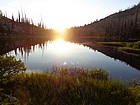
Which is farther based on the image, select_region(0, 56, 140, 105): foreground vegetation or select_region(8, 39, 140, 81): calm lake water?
select_region(8, 39, 140, 81): calm lake water

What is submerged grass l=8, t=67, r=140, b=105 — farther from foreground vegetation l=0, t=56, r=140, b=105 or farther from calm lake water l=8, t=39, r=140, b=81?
calm lake water l=8, t=39, r=140, b=81

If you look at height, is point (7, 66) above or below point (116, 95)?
above

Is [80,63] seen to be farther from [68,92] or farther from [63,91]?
[68,92]

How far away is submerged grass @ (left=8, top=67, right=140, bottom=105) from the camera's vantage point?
14.7 m

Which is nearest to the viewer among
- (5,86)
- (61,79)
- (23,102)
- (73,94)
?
(23,102)

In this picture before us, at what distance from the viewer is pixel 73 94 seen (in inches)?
610

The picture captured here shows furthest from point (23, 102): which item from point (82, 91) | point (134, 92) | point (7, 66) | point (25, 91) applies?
point (134, 92)

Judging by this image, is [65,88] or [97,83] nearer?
[65,88]

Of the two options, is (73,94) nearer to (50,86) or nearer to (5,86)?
(50,86)

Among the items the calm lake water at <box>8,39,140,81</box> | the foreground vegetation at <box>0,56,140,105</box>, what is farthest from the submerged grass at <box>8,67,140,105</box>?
the calm lake water at <box>8,39,140,81</box>

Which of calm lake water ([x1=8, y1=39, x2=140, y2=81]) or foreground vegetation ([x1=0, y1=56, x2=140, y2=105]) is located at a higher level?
foreground vegetation ([x1=0, y1=56, x2=140, y2=105])

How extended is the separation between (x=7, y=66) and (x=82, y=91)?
5147 millimetres

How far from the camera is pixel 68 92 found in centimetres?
1579

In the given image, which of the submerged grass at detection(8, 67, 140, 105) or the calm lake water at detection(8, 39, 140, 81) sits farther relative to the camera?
the calm lake water at detection(8, 39, 140, 81)
